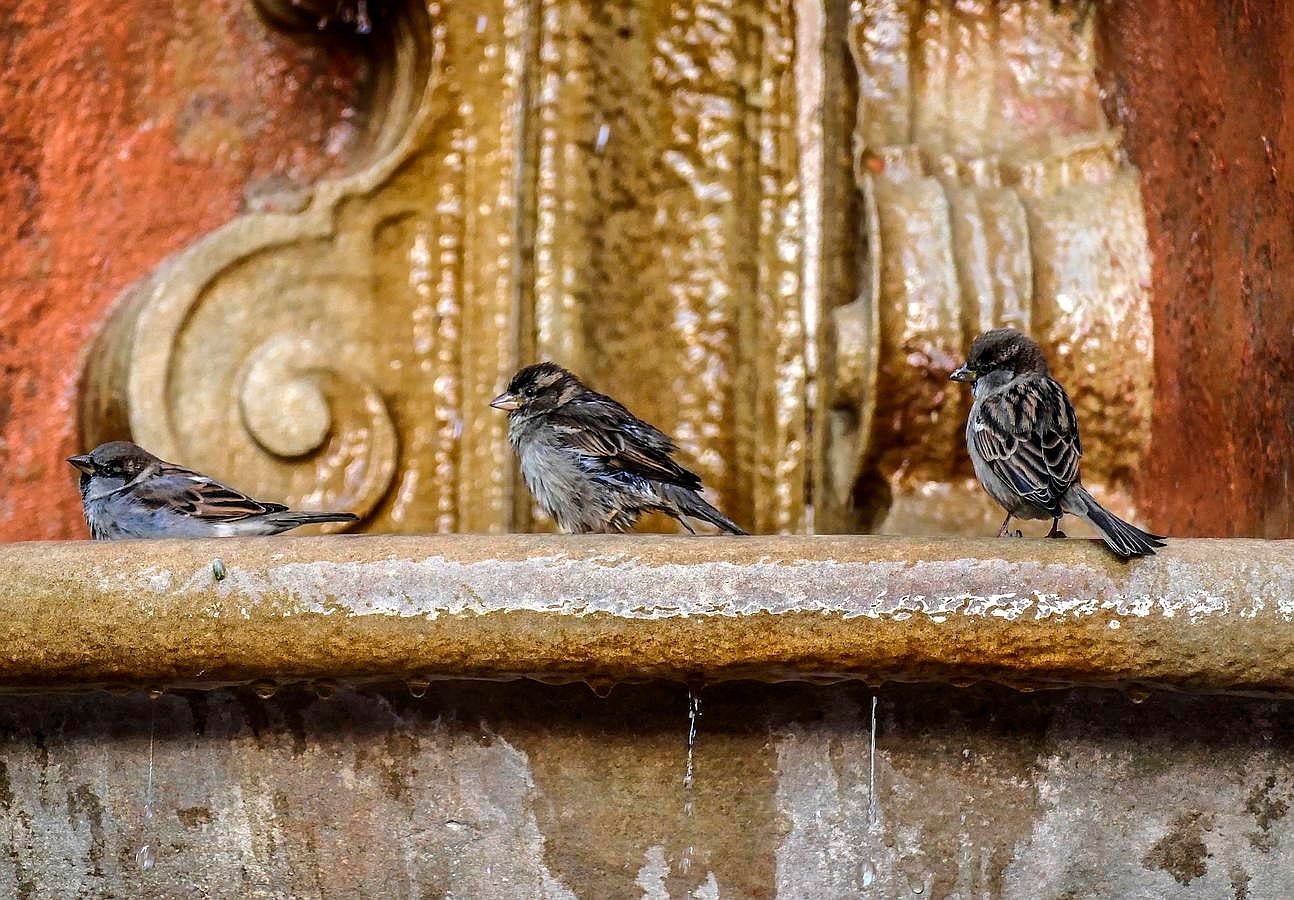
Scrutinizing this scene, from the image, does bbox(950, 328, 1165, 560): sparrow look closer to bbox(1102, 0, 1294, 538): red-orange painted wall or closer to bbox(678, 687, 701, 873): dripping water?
bbox(1102, 0, 1294, 538): red-orange painted wall

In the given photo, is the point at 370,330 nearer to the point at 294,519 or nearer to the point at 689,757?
the point at 294,519

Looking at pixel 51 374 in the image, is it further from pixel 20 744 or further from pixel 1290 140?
pixel 1290 140

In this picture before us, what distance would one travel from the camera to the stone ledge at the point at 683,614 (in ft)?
6.38

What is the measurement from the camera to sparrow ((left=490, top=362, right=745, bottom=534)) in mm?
3512

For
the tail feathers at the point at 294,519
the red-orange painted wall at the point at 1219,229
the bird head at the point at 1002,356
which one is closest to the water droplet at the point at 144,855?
the tail feathers at the point at 294,519

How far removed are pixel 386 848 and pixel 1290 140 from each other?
265cm

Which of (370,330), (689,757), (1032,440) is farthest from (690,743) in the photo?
(370,330)

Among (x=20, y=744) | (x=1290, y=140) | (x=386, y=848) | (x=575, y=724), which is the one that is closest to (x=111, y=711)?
(x=20, y=744)

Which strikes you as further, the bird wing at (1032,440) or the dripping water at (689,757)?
the bird wing at (1032,440)

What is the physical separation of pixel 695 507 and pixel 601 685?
1.49m

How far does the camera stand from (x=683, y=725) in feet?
6.82

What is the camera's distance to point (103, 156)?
365cm

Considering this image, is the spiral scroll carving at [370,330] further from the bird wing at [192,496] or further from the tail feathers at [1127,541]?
the tail feathers at [1127,541]

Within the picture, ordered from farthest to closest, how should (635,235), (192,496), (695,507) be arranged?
(635,235) → (695,507) → (192,496)
